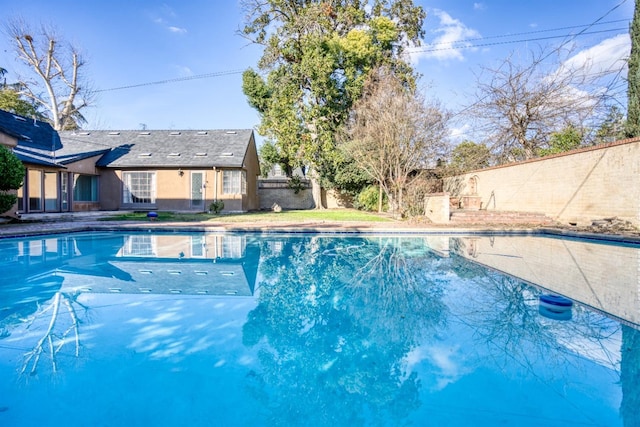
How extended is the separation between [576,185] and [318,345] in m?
12.0

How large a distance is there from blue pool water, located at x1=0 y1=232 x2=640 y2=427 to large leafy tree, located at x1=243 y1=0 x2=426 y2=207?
1346cm

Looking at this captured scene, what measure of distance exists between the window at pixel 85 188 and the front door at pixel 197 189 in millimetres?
5058

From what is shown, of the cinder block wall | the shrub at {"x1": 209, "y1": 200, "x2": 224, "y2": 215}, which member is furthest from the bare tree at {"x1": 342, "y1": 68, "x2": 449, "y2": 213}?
the shrub at {"x1": 209, "y1": 200, "x2": 224, "y2": 215}

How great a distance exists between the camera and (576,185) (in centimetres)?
1126

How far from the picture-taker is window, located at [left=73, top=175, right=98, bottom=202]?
1680 cm

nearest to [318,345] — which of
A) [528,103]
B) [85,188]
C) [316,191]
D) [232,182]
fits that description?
[232,182]

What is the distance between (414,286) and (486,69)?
16527 millimetres

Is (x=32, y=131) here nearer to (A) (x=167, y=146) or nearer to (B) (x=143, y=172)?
(B) (x=143, y=172)

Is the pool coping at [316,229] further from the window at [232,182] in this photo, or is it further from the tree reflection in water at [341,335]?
the window at [232,182]

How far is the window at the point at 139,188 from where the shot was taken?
57.3ft

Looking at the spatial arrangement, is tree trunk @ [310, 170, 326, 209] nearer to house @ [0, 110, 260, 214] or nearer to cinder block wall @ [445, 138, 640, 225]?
house @ [0, 110, 260, 214]

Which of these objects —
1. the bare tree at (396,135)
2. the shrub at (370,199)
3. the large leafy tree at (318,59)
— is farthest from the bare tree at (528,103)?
the shrub at (370,199)

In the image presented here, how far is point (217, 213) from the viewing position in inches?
652

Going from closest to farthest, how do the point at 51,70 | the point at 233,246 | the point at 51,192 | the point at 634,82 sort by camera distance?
the point at 233,246 < the point at 634,82 < the point at 51,192 < the point at 51,70
